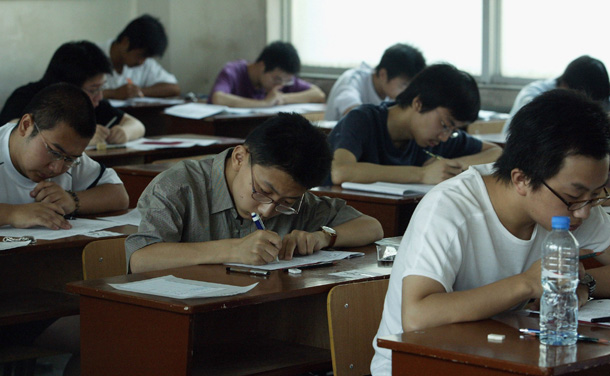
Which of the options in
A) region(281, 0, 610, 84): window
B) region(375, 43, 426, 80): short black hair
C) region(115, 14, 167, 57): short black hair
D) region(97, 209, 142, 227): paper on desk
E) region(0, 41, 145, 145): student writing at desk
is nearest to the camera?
region(97, 209, 142, 227): paper on desk

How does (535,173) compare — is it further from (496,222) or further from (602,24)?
(602,24)

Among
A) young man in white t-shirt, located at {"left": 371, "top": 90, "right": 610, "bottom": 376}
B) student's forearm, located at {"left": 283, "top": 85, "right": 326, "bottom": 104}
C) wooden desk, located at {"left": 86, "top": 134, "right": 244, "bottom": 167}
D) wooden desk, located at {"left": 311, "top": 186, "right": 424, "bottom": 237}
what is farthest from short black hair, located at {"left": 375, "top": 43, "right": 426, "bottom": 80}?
young man in white t-shirt, located at {"left": 371, "top": 90, "right": 610, "bottom": 376}

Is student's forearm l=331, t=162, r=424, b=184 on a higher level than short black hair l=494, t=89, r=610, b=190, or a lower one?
lower

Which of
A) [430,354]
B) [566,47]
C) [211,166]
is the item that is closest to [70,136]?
[211,166]

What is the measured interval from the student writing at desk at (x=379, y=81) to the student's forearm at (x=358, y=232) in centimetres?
272

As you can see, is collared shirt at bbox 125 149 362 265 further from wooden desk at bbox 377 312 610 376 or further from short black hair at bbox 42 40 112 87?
short black hair at bbox 42 40 112 87

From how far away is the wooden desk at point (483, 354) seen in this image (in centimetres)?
139

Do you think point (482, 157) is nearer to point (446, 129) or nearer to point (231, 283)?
point (446, 129)

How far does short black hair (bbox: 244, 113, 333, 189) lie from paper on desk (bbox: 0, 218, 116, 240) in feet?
2.41

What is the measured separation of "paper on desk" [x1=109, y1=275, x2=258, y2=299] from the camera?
71.6 inches

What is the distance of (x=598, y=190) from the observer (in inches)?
66.0

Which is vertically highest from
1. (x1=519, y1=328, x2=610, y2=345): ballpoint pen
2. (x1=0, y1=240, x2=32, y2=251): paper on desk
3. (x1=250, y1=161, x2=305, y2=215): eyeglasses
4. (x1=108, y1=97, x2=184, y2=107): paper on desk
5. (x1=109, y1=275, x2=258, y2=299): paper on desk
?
(x1=250, y1=161, x2=305, y2=215): eyeglasses

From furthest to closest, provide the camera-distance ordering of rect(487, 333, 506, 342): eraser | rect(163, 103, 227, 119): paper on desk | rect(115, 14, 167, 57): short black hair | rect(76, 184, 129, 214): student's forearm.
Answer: rect(115, 14, 167, 57): short black hair → rect(163, 103, 227, 119): paper on desk → rect(76, 184, 129, 214): student's forearm → rect(487, 333, 506, 342): eraser

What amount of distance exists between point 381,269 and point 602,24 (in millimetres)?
4153
